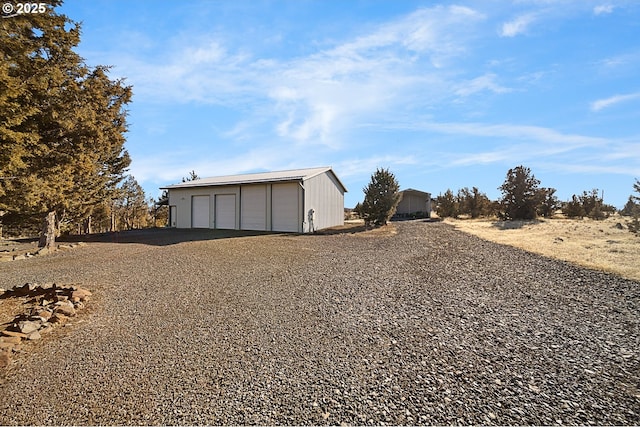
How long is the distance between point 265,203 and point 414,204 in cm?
2125

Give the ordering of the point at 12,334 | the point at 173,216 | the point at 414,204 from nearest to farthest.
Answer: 1. the point at 12,334
2. the point at 173,216
3. the point at 414,204

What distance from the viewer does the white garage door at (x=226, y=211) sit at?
1944 centimetres

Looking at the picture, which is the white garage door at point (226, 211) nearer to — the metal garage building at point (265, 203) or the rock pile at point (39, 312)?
the metal garage building at point (265, 203)

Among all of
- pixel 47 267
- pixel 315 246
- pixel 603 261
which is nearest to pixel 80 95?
pixel 47 267

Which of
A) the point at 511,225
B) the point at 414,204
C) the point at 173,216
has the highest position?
the point at 414,204

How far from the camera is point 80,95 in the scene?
9023 millimetres

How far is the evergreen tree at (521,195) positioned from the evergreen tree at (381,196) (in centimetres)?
1539

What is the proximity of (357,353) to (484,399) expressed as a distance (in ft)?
4.63

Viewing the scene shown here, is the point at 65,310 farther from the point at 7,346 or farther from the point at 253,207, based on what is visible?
the point at 253,207

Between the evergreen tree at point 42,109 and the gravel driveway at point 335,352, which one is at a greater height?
the evergreen tree at point 42,109

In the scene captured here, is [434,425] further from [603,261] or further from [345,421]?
[603,261]

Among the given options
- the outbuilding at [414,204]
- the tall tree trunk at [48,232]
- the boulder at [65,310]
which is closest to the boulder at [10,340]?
the boulder at [65,310]

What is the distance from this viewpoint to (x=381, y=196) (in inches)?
768

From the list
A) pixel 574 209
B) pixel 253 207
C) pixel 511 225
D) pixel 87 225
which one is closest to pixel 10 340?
pixel 253 207
